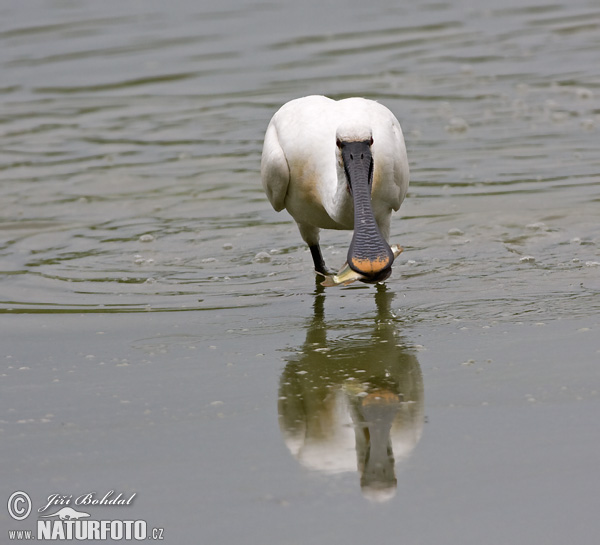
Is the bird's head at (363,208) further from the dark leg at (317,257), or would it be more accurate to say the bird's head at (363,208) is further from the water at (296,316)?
the dark leg at (317,257)

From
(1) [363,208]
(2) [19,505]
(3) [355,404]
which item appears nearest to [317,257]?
(1) [363,208]

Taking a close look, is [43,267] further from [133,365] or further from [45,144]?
[45,144]

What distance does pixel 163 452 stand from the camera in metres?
4.61

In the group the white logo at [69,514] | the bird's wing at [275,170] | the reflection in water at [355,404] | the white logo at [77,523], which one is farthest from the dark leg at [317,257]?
the white logo at [69,514]

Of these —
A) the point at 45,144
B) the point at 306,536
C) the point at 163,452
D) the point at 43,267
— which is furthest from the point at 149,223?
the point at 306,536

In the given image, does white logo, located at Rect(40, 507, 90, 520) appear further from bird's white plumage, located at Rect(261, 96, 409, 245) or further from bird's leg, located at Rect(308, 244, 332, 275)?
bird's leg, located at Rect(308, 244, 332, 275)

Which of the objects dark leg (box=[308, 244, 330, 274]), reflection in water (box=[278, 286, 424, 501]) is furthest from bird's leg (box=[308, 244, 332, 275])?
reflection in water (box=[278, 286, 424, 501])

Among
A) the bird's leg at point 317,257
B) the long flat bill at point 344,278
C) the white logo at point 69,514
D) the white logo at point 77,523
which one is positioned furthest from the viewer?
the bird's leg at point 317,257

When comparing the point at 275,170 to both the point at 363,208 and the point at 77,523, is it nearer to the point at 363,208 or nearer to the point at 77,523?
the point at 363,208

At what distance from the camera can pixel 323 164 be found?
6773 millimetres

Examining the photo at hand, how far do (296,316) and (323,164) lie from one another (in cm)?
88

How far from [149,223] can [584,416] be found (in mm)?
4870

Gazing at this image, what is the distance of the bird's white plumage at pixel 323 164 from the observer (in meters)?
6.68

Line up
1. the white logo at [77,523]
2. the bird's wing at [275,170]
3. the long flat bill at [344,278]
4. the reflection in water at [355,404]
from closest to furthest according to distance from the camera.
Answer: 1. the white logo at [77,523]
2. the reflection in water at [355,404]
3. the long flat bill at [344,278]
4. the bird's wing at [275,170]
